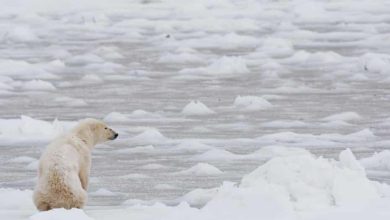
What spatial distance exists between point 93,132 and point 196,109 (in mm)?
5099

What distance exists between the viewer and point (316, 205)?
6.21m

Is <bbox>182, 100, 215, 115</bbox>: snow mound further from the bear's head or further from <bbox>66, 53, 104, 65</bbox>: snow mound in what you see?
<bbox>66, 53, 104, 65</bbox>: snow mound

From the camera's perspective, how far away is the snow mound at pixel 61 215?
599cm

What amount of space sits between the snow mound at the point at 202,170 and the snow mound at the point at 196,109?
3316 mm

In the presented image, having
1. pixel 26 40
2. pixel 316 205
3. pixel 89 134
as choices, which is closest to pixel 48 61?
pixel 26 40

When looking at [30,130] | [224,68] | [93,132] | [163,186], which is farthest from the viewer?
[224,68]

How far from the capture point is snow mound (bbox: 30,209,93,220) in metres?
5.99

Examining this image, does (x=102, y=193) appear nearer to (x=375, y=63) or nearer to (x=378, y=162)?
(x=378, y=162)

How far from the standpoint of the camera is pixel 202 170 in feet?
30.0

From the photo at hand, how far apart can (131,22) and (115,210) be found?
51.4ft

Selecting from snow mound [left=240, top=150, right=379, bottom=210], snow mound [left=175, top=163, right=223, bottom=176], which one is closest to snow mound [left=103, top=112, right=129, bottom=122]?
snow mound [left=175, top=163, right=223, bottom=176]

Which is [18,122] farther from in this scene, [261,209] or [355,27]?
[355,27]

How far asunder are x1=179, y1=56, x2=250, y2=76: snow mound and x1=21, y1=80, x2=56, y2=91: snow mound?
2.10 meters

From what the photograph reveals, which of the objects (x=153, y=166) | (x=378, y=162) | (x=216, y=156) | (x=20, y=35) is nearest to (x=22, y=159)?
(x=153, y=166)
